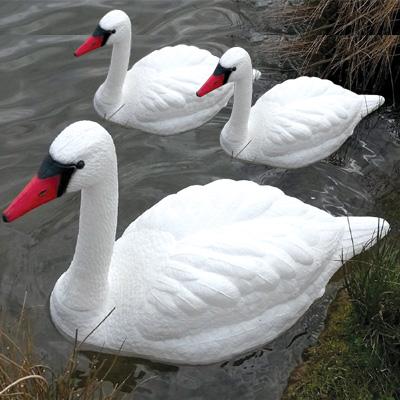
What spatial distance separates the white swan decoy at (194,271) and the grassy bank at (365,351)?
38 centimetres

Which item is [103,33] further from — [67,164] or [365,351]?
[365,351]

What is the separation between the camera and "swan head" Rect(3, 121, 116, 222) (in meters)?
4.11

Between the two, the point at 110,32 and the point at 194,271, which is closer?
the point at 194,271

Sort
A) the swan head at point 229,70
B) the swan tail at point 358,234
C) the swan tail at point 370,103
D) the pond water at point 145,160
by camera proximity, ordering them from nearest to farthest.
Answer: the pond water at point 145,160 → the swan tail at point 358,234 → the swan head at point 229,70 → the swan tail at point 370,103

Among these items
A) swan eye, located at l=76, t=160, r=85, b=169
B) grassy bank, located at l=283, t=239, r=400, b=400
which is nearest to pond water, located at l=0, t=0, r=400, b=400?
grassy bank, located at l=283, t=239, r=400, b=400

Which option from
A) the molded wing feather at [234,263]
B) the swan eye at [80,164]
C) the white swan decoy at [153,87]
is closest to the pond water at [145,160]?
the white swan decoy at [153,87]

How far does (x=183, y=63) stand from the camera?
7238mm

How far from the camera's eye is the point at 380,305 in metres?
4.54

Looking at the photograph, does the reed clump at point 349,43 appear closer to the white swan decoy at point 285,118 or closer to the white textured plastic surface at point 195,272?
→ the white swan decoy at point 285,118

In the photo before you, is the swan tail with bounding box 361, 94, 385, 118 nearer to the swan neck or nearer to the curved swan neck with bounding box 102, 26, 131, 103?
the swan neck

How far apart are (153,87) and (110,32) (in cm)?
62

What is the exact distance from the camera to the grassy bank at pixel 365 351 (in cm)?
448

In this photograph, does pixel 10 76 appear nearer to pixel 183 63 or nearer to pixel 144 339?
pixel 183 63

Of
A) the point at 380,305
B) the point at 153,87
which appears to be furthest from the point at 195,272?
the point at 153,87
